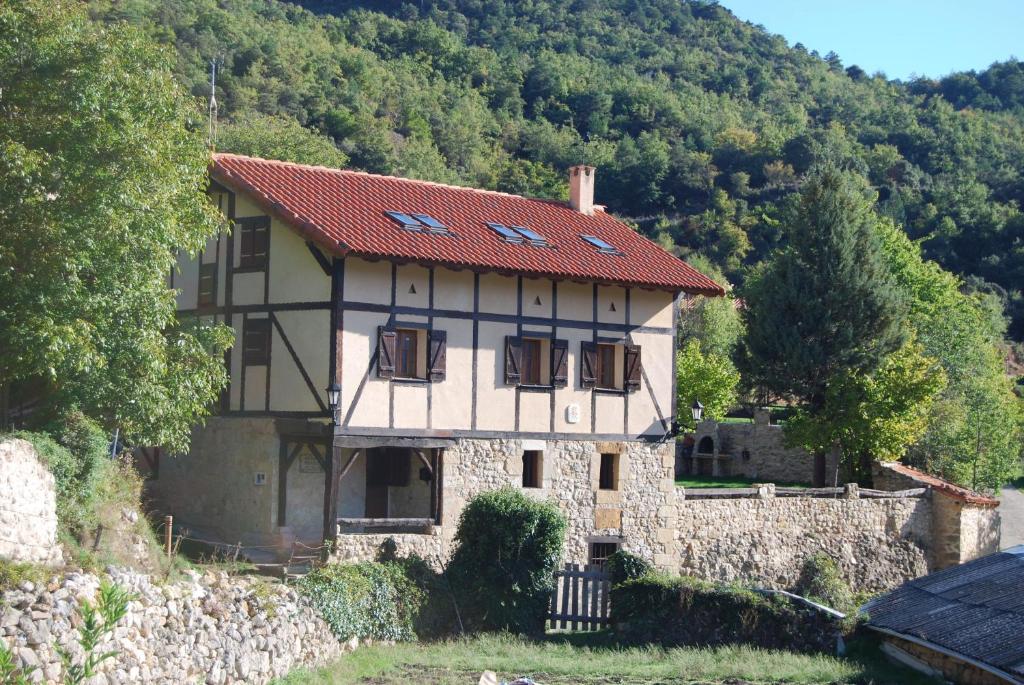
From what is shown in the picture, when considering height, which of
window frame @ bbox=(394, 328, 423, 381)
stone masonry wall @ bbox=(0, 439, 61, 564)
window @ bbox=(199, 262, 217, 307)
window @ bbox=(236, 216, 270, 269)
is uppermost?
window @ bbox=(236, 216, 270, 269)

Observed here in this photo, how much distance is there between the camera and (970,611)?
23.4m

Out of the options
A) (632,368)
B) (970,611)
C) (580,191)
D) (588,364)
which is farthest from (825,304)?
(970,611)

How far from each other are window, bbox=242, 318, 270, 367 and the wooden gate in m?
7.10

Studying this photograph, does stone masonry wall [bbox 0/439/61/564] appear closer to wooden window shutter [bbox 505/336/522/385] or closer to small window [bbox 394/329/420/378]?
small window [bbox 394/329/420/378]

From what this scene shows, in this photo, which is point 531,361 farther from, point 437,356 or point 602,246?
point 602,246

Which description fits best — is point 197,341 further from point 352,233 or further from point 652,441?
point 652,441

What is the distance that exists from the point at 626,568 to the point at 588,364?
Answer: 4847 millimetres

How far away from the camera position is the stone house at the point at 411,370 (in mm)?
26203

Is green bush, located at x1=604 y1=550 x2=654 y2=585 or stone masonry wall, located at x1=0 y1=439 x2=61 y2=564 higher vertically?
stone masonry wall, located at x1=0 y1=439 x2=61 y2=564

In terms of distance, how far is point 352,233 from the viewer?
26141 mm

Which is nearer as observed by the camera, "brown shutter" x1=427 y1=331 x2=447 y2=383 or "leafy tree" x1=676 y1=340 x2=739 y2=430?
"brown shutter" x1=427 y1=331 x2=447 y2=383

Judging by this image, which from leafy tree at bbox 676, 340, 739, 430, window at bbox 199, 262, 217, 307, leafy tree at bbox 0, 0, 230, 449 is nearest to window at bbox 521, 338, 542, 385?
window at bbox 199, 262, 217, 307

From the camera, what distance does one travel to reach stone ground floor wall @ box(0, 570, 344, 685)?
15766 millimetres

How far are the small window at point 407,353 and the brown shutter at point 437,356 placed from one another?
27 centimetres
